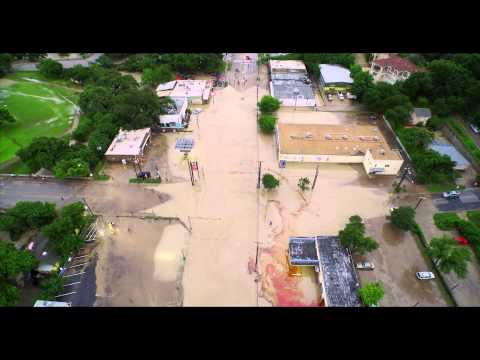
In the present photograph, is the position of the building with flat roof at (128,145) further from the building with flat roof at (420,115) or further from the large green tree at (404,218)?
the building with flat roof at (420,115)

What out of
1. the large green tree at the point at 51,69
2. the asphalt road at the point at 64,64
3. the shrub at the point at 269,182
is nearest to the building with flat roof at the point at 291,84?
the shrub at the point at 269,182

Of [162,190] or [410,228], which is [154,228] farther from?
[410,228]

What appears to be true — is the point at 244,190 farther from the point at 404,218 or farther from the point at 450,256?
the point at 450,256

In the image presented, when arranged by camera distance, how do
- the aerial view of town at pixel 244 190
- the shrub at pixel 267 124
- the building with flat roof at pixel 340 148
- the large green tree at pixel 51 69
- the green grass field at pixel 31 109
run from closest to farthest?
the aerial view of town at pixel 244 190 < the building with flat roof at pixel 340 148 < the shrub at pixel 267 124 < the green grass field at pixel 31 109 < the large green tree at pixel 51 69

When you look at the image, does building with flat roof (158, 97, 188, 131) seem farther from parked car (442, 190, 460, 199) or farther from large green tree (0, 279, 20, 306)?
parked car (442, 190, 460, 199)

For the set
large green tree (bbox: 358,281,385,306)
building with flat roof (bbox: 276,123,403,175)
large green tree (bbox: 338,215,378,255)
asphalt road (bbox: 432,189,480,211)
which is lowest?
large green tree (bbox: 358,281,385,306)

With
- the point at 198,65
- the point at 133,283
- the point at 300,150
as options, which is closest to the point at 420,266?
the point at 300,150

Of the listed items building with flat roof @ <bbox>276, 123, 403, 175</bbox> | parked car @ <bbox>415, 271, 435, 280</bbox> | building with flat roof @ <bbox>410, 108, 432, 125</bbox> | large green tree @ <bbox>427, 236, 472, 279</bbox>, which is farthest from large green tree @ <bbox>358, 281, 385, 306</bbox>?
building with flat roof @ <bbox>410, 108, 432, 125</bbox>
